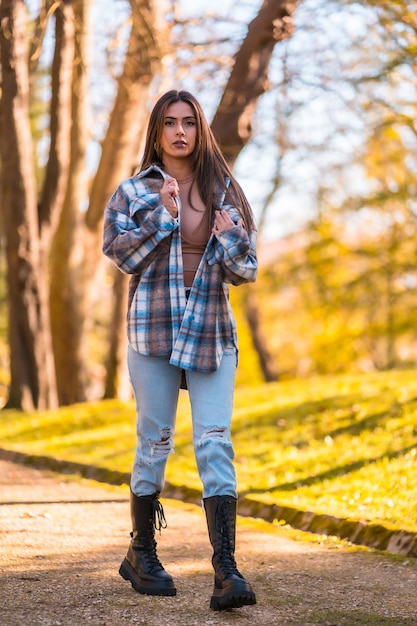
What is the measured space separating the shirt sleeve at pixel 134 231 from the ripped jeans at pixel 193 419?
1.35ft

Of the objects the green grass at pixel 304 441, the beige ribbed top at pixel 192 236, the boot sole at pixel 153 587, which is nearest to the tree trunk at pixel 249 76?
the green grass at pixel 304 441

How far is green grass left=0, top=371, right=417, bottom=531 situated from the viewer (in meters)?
6.48

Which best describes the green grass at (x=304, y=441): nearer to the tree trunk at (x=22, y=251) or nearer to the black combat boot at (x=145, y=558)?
the tree trunk at (x=22, y=251)

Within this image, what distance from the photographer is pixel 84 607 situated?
375 centimetres

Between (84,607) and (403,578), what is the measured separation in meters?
1.58

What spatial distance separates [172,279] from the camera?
3977mm

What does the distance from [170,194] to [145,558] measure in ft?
5.07

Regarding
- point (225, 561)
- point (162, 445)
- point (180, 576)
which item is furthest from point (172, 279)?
point (180, 576)

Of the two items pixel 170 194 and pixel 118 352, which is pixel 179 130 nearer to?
pixel 170 194

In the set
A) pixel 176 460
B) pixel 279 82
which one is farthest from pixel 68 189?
pixel 176 460

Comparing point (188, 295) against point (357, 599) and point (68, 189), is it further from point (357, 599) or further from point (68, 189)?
point (68, 189)

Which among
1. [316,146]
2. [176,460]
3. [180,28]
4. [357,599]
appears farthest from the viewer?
[316,146]

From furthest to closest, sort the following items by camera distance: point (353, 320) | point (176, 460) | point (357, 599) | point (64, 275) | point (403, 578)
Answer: point (353, 320), point (64, 275), point (176, 460), point (403, 578), point (357, 599)

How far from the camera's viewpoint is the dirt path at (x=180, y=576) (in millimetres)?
3664
